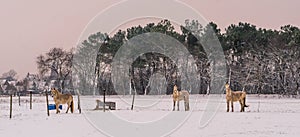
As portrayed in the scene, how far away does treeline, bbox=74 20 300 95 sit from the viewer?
58.1 m

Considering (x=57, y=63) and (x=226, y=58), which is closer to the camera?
(x=226, y=58)

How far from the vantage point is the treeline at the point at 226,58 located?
191 ft

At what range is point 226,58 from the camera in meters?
61.8

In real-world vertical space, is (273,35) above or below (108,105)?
above

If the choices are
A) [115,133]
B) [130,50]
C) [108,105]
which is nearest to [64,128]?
[115,133]

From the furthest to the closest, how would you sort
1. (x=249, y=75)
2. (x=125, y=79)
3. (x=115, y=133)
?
(x=125, y=79) → (x=249, y=75) → (x=115, y=133)

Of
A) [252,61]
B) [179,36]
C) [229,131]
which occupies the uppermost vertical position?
[179,36]

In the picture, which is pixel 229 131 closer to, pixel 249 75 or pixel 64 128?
pixel 64 128

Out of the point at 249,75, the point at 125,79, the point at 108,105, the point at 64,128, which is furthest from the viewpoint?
the point at 125,79

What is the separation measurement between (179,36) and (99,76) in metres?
→ 14.3

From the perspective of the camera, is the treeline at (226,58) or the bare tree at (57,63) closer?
the treeline at (226,58)

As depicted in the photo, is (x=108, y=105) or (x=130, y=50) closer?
(x=108, y=105)

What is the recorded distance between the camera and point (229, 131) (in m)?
14.9

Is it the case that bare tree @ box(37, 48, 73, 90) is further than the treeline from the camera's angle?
Yes
